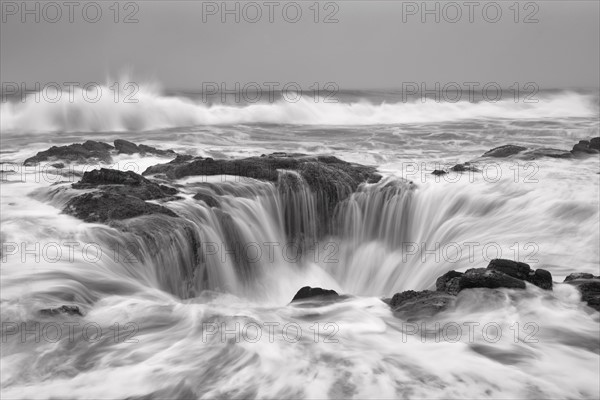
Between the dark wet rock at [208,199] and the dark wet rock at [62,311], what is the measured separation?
10.6 ft

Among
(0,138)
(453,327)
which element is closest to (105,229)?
(453,327)

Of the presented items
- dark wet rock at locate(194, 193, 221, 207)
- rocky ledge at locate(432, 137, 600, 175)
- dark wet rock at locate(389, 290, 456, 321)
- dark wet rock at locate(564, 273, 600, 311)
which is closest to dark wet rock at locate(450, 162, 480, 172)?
rocky ledge at locate(432, 137, 600, 175)

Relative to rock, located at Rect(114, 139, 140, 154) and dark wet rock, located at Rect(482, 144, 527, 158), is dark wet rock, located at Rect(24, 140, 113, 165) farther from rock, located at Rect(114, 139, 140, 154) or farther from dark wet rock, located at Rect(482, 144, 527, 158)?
dark wet rock, located at Rect(482, 144, 527, 158)

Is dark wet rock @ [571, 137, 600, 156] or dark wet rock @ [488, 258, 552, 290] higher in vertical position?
dark wet rock @ [571, 137, 600, 156]

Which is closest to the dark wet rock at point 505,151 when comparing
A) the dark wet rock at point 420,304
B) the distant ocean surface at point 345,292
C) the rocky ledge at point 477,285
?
the distant ocean surface at point 345,292

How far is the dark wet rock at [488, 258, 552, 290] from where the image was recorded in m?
6.14

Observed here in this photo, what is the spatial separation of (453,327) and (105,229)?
4084 mm

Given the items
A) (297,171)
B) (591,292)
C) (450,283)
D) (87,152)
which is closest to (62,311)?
(450,283)

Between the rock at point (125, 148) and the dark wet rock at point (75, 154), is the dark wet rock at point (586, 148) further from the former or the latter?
the dark wet rock at point (75, 154)

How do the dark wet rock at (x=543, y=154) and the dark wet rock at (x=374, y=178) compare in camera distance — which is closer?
the dark wet rock at (x=374, y=178)

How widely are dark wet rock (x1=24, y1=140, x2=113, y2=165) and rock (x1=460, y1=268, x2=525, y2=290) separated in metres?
8.78

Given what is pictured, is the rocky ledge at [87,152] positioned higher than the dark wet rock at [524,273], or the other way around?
the rocky ledge at [87,152]

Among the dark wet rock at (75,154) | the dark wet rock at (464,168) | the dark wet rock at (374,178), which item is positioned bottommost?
the dark wet rock at (374,178)

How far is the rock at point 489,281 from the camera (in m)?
5.99
